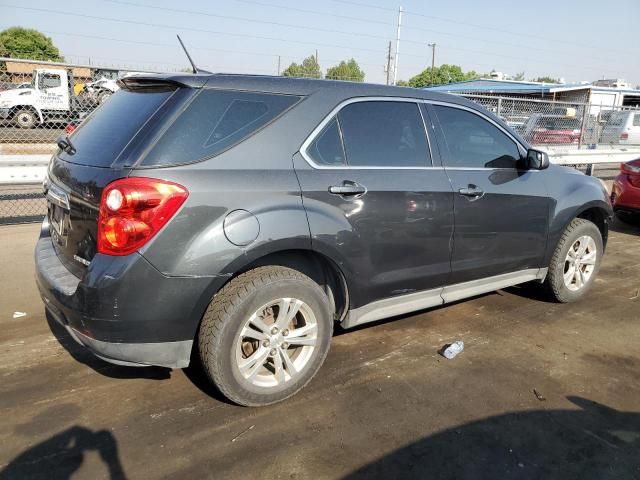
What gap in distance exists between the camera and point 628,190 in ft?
24.2

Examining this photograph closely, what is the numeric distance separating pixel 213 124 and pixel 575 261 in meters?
3.52

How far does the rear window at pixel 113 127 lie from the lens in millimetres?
2678

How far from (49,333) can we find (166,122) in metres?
2.10

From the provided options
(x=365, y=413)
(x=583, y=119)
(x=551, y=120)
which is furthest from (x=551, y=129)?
(x=365, y=413)

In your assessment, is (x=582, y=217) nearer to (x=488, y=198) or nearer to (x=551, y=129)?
(x=488, y=198)

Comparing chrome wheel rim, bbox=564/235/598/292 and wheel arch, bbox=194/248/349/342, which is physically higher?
wheel arch, bbox=194/248/349/342

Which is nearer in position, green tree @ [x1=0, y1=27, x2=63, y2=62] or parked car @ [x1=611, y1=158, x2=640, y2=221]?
parked car @ [x1=611, y1=158, x2=640, y2=221]

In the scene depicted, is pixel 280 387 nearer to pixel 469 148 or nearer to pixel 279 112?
pixel 279 112

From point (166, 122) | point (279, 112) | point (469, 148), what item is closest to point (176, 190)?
point (166, 122)

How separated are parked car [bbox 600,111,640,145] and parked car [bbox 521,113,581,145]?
8.70ft

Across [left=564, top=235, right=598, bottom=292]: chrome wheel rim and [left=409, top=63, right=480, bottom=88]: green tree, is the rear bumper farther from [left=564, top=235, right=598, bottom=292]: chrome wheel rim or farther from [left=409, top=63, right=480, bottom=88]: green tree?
[left=409, top=63, right=480, bottom=88]: green tree

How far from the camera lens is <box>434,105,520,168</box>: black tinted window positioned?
3678 millimetres

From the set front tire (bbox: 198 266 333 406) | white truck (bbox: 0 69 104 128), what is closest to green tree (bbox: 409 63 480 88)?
white truck (bbox: 0 69 104 128)

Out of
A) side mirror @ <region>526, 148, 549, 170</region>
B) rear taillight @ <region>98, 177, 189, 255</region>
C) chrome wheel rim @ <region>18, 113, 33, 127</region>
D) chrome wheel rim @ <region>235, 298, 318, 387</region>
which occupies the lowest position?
chrome wheel rim @ <region>235, 298, 318, 387</region>
